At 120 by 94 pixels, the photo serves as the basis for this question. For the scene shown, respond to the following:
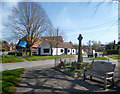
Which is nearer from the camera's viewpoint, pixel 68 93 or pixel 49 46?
pixel 68 93

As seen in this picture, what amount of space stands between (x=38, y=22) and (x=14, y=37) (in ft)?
20.3

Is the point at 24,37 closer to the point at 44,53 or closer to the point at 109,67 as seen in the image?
the point at 44,53

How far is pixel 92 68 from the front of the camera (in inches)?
223

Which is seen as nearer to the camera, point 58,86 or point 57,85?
point 58,86

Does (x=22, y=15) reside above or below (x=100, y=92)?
above

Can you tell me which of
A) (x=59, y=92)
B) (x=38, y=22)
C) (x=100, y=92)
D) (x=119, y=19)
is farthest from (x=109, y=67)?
(x=38, y=22)

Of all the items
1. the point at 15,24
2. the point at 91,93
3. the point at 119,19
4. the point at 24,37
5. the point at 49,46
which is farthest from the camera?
the point at 49,46

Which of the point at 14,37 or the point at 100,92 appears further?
the point at 14,37

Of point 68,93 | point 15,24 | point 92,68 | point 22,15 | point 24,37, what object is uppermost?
point 22,15

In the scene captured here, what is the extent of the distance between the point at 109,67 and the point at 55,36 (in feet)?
79.7

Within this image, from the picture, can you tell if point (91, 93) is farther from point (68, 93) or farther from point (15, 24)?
point (15, 24)

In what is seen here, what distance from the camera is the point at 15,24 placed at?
17781 mm

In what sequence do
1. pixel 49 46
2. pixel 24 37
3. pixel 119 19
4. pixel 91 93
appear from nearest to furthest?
pixel 91 93 → pixel 119 19 → pixel 24 37 → pixel 49 46

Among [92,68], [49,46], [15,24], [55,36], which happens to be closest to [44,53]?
[49,46]
